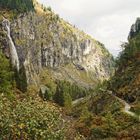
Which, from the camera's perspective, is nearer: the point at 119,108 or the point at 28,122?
the point at 28,122

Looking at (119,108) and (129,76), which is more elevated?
(129,76)

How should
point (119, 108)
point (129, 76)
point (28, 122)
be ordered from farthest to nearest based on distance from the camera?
point (129, 76)
point (119, 108)
point (28, 122)

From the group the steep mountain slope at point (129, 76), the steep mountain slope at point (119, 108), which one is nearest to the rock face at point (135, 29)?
the steep mountain slope at point (119, 108)

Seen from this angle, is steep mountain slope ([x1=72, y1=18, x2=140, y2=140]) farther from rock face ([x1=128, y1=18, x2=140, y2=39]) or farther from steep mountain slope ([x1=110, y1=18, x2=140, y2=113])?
Answer: rock face ([x1=128, y1=18, x2=140, y2=39])

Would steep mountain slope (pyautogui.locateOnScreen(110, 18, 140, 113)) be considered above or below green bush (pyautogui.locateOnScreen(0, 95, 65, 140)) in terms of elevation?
above

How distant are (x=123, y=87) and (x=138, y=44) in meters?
20.9

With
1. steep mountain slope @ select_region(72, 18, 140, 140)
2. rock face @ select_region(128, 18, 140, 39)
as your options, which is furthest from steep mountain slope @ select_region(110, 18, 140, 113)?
rock face @ select_region(128, 18, 140, 39)

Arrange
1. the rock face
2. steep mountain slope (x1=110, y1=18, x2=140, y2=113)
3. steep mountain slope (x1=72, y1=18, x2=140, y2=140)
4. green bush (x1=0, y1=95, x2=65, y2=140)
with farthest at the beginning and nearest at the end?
the rock face, steep mountain slope (x1=110, y1=18, x2=140, y2=113), steep mountain slope (x1=72, y1=18, x2=140, y2=140), green bush (x1=0, y1=95, x2=65, y2=140)

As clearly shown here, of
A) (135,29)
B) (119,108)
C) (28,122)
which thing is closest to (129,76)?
(119,108)

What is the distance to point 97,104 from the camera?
11425 centimetres

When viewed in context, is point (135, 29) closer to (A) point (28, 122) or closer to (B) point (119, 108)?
(B) point (119, 108)

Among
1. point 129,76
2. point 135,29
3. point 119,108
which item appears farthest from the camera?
point 135,29

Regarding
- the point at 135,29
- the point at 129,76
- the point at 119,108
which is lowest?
the point at 119,108

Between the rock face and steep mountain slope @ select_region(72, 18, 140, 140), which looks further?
the rock face
